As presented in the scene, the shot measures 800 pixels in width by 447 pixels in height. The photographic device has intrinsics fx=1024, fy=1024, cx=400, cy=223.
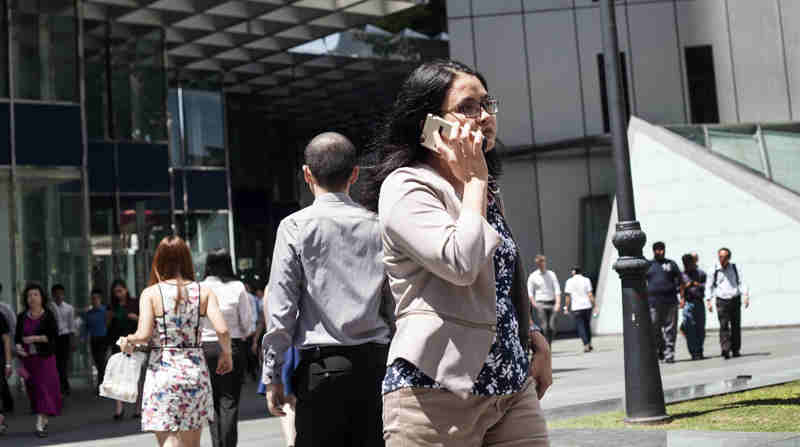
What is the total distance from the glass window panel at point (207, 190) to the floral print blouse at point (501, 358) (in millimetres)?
28020

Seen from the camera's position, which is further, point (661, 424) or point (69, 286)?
point (69, 286)

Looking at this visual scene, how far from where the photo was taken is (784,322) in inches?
858

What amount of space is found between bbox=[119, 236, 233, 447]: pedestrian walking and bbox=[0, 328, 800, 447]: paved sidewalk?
9.16 feet

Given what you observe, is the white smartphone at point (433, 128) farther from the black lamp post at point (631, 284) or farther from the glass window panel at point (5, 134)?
the glass window panel at point (5, 134)

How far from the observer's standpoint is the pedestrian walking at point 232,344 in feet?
25.0

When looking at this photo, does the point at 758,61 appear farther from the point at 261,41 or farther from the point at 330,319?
the point at 330,319

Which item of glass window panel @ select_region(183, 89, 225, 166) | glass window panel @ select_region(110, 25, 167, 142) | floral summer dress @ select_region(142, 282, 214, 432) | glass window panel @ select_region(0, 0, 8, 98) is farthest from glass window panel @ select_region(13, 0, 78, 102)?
floral summer dress @ select_region(142, 282, 214, 432)

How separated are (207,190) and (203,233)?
154cm

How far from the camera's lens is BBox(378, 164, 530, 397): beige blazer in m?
2.70

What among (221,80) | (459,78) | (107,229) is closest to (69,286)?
(107,229)

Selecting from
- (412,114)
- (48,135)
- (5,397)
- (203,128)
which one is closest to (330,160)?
(412,114)

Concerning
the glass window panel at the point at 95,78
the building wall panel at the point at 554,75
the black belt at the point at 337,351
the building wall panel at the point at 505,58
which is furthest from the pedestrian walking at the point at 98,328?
the building wall panel at the point at 554,75

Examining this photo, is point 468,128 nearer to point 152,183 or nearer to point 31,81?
point 31,81

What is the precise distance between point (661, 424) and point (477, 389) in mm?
6205
